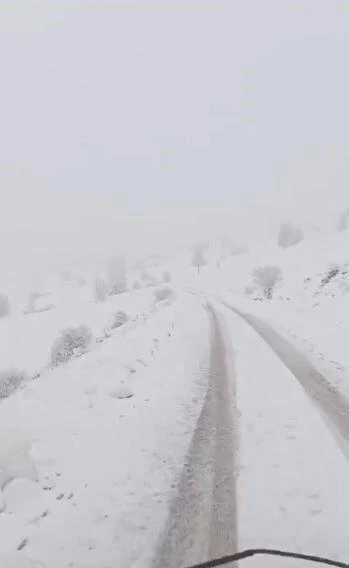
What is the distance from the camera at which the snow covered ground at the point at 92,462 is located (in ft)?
16.2

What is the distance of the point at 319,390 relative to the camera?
1050cm

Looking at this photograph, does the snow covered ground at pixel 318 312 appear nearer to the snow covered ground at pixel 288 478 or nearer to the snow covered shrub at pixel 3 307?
the snow covered ground at pixel 288 478

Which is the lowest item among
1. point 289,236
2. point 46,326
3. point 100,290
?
point 46,326

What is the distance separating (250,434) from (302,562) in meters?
3.42

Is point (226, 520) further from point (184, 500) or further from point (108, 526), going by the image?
point (108, 526)

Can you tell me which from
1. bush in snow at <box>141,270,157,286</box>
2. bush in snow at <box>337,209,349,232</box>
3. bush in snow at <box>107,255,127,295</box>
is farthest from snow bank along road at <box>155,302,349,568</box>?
bush in snow at <box>141,270,157,286</box>

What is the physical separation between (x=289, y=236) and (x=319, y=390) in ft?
315

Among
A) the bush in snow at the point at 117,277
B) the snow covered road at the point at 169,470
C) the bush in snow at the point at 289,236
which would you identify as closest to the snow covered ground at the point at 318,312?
the snow covered road at the point at 169,470

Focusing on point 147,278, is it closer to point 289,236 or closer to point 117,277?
point 117,277

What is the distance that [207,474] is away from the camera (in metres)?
6.46

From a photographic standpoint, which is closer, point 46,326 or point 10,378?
point 10,378

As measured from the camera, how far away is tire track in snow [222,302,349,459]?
26.1 ft

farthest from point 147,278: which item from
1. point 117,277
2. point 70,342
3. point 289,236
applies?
point 70,342

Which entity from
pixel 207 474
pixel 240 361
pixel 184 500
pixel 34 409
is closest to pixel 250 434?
pixel 207 474
